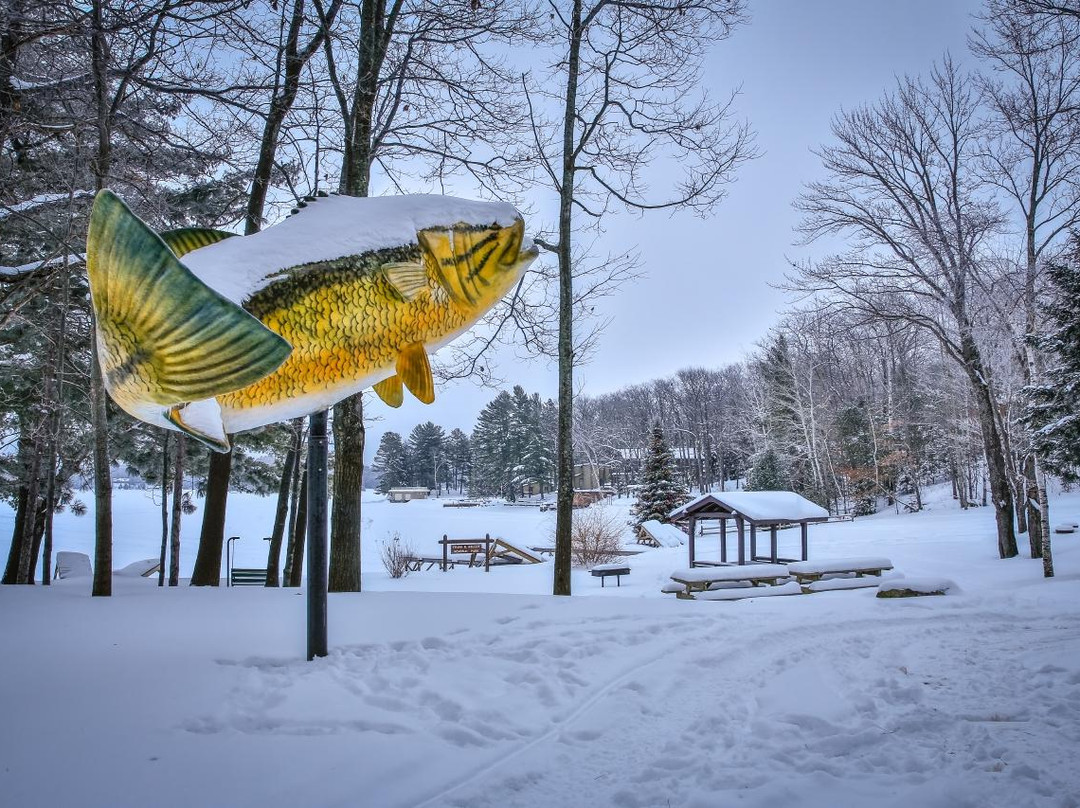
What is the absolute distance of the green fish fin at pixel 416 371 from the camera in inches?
52.0

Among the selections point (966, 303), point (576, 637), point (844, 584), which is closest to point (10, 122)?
point (576, 637)

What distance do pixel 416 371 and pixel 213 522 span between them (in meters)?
10.5

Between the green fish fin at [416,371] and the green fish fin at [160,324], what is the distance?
1.32 ft

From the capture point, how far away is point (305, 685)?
161 inches

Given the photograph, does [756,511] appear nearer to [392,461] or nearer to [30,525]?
[30,525]

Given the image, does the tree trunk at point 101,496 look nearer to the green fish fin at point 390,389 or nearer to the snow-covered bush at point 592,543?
the green fish fin at point 390,389

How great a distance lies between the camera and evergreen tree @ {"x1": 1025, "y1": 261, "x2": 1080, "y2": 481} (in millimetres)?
11453

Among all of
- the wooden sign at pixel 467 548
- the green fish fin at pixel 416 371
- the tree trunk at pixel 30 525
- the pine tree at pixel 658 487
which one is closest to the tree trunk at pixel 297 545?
the tree trunk at pixel 30 525

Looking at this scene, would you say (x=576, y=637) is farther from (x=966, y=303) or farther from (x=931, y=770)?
(x=966, y=303)

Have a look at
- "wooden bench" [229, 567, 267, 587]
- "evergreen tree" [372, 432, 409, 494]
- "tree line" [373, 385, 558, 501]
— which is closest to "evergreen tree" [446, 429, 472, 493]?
"tree line" [373, 385, 558, 501]

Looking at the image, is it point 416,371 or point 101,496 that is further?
point 101,496

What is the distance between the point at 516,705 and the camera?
174 inches

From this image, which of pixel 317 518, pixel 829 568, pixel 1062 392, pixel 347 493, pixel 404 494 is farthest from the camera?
pixel 404 494

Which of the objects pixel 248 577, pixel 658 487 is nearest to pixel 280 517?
pixel 248 577
